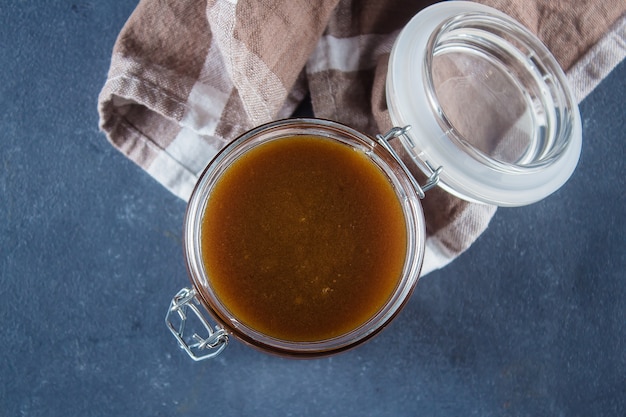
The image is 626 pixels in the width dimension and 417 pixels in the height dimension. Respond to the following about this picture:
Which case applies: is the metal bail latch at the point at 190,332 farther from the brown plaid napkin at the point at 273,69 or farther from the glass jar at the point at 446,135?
the brown plaid napkin at the point at 273,69

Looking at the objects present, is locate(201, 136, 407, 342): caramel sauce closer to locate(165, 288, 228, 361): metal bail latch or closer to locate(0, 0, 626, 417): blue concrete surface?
locate(165, 288, 228, 361): metal bail latch

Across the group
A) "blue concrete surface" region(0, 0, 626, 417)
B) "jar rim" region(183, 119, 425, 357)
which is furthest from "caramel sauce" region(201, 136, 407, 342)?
"blue concrete surface" region(0, 0, 626, 417)

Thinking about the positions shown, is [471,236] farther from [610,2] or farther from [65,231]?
[65,231]

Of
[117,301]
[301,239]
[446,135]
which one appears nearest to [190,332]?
[117,301]

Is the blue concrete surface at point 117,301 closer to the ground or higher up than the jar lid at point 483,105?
closer to the ground

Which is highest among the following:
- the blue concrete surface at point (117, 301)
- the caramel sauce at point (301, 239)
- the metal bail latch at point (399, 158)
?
the metal bail latch at point (399, 158)

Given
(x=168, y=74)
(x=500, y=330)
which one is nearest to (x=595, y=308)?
(x=500, y=330)

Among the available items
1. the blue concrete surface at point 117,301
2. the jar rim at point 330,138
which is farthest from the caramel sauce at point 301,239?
the blue concrete surface at point 117,301
